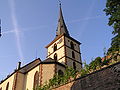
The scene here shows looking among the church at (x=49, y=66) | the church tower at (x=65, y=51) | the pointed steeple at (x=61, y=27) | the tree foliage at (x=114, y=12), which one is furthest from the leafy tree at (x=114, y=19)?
the pointed steeple at (x=61, y=27)

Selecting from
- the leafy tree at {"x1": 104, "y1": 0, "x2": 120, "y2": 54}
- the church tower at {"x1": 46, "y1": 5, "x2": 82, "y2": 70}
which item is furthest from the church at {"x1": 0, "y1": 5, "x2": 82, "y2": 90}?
the leafy tree at {"x1": 104, "y1": 0, "x2": 120, "y2": 54}

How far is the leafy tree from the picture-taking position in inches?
457

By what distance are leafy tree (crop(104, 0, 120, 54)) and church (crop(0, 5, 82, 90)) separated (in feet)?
36.8

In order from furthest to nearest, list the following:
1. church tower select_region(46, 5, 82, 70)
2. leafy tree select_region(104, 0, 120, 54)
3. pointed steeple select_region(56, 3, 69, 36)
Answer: pointed steeple select_region(56, 3, 69, 36), church tower select_region(46, 5, 82, 70), leafy tree select_region(104, 0, 120, 54)

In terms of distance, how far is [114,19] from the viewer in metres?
12.5

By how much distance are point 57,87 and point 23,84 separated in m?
12.2

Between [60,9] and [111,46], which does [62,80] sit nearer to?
[111,46]

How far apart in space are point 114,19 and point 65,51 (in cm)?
1571

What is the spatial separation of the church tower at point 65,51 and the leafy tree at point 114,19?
45.9 feet

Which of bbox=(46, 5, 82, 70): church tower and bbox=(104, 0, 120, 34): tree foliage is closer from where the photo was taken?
bbox=(104, 0, 120, 34): tree foliage

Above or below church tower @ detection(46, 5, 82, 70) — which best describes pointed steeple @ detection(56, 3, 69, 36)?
above

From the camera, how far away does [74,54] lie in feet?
96.3

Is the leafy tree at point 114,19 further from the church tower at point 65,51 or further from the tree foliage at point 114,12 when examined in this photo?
the church tower at point 65,51

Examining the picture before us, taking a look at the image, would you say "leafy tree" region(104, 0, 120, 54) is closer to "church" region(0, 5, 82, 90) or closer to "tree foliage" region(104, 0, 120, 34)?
"tree foliage" region(104, 0, 120, 34)
